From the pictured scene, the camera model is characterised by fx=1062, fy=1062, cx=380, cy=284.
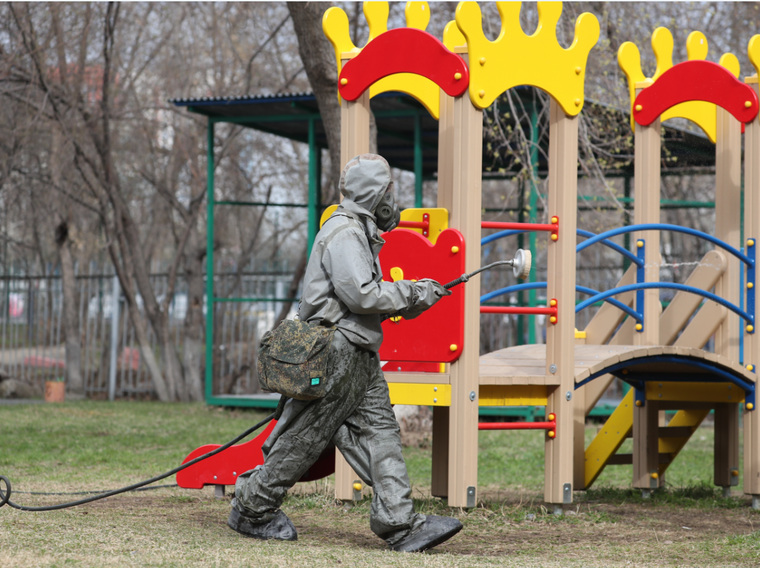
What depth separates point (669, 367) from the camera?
721 cm

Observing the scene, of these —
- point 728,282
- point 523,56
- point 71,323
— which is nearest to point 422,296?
point 523,56

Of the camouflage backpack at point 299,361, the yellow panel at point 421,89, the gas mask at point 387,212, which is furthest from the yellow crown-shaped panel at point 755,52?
the camouflage backpack at point 299,361

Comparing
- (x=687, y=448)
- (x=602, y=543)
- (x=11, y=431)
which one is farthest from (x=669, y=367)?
(x=11, y=431)

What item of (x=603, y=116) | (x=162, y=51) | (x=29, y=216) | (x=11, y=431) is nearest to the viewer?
(x=11, y=431)

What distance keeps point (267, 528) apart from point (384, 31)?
3.10 meters

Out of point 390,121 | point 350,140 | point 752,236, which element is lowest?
point 752,236

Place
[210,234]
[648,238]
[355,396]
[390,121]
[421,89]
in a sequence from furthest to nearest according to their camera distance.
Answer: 1. [210,234]
2. [390,121]
3. [648,238]
4. [421,89]
5. [355,396]

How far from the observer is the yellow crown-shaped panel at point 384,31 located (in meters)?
6.61

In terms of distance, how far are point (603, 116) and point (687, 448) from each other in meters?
4.04

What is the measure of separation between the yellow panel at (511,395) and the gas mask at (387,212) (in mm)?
1374

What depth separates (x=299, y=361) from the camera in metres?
4.77

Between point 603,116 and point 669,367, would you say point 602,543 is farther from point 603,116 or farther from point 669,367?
point 603,116

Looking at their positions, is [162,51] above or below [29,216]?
above

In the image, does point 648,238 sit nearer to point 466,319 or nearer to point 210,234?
point 466,319
